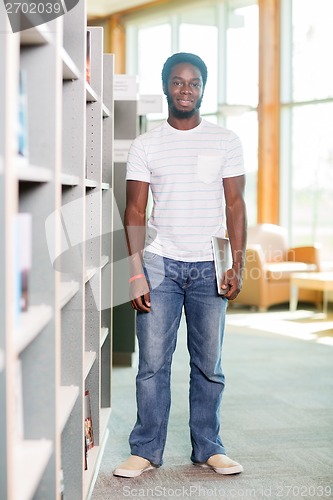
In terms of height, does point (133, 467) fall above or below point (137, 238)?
below

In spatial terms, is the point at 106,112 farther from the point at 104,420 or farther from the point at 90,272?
the point at 104,420

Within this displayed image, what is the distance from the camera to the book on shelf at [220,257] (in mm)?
2924

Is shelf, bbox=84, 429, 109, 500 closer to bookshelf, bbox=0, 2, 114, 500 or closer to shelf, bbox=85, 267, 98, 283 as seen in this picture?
bookshelf, bbox=0, 2, 114, 500

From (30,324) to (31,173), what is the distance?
34cm

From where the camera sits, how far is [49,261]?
1875 mm

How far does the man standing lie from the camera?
2908 mm

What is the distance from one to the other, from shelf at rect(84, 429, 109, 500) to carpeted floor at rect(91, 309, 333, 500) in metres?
0.03

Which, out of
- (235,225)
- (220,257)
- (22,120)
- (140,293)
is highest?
(22,120)

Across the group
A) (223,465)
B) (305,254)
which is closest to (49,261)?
(223,465)

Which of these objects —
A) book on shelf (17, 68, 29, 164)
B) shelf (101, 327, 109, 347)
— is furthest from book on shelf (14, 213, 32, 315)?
shelf (101, 327, 109, 347)

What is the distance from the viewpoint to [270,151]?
955 centimetres

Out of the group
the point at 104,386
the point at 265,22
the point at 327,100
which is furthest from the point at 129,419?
the point at 265,22

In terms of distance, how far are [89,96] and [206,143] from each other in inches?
19.2

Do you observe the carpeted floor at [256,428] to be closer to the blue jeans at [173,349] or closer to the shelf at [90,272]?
the blue jeans at [173,349]
